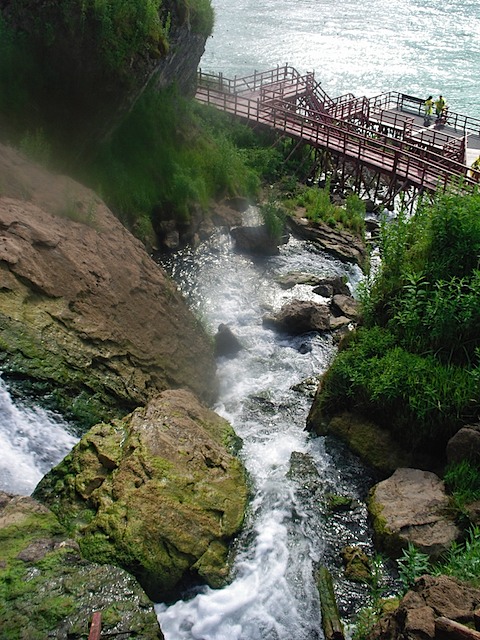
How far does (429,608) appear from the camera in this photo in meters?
6.11

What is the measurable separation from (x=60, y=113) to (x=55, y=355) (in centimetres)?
825

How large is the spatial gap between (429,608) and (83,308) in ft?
24.1

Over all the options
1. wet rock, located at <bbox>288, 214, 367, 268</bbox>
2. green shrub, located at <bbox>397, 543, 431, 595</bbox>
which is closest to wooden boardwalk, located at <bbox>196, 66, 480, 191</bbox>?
wet rock, located at <bbox>288, 214, 367, 268</bbox>

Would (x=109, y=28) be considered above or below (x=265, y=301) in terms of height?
above

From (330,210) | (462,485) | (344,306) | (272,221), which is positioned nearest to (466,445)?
(462,485)

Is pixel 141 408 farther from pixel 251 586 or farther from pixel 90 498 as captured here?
pixel 251 586

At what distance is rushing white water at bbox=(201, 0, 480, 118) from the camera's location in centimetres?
4281

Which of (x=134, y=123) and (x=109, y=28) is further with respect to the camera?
(x=134, y=123)

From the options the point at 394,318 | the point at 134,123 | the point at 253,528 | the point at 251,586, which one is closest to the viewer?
the point at 251,586

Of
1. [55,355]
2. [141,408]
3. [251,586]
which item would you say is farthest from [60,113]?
[251,586]

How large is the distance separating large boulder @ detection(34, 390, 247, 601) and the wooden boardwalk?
15763 mm

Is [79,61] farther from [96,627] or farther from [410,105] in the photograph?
[410,105]

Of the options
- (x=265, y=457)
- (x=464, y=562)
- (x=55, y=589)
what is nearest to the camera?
(x=55, y=589)

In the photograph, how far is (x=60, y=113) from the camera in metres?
15.5
